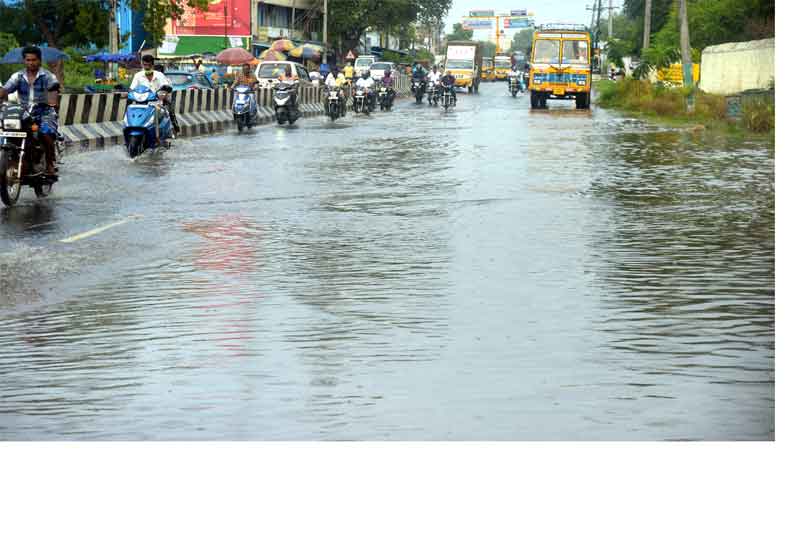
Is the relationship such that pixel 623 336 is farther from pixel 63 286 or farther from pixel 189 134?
pixel 189 134

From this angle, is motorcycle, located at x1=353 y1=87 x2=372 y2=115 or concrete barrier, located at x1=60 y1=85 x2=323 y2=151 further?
motorcycle, located at x1=353 y1=87 x2=372 y2=115

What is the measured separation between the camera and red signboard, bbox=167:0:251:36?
293 feet

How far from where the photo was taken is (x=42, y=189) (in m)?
17.0

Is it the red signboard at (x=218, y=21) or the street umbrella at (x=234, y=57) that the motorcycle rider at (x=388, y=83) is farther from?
the red signboard at (x=218, y=21)

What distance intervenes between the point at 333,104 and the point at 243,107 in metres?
7.82

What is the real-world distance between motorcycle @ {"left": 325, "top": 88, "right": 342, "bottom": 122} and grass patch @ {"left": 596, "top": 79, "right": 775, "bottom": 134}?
28.8ft

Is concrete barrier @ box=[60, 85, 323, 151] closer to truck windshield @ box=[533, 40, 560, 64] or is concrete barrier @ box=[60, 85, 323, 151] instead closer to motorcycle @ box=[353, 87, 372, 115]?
motorcycle @ box=[353, 87, 372, 115]

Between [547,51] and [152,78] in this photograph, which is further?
[547,51]

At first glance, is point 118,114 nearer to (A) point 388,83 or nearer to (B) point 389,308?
(A) point 388,83

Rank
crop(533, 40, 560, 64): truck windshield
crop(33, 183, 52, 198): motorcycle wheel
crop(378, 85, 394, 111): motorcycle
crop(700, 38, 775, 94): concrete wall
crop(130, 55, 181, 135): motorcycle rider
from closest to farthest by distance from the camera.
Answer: crop(33, 183, 52, 198): motorcycle wheel, crop(130, 55, 181, 135): motorcycle rider, crop(700, 38, 775, 94): concrete wall, crop(378, 85, 394, 111): motorcycle, crop(533, 40, 560, 64): truck windshield

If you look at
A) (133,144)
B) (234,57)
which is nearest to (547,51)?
(234,57)

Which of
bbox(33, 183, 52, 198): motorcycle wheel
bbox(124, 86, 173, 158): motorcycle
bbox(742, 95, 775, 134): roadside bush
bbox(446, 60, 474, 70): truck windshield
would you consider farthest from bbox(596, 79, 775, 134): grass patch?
bbox(446, 60, 474, 70): truck windshield

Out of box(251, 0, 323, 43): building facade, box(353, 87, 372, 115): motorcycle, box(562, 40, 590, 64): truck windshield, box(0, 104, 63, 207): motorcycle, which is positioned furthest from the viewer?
box(251, 0, 323, 43): building facade

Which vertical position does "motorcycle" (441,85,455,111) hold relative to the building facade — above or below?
below
